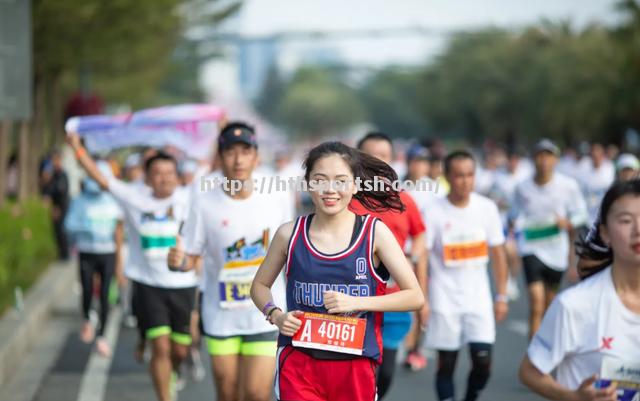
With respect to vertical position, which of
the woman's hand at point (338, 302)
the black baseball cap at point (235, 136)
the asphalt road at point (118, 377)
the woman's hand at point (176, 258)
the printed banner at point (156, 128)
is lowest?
the asphalt road at point (118, 377)

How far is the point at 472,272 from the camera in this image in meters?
8.88

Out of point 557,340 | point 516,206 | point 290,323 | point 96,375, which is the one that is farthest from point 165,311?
point 557,340

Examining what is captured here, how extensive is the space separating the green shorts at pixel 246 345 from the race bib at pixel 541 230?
4964 mm

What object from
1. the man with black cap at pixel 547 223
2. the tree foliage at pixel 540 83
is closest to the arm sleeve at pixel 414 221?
the man with black cap at pixel 547 223

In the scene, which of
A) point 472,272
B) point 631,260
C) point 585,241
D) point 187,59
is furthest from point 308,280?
point 187,59

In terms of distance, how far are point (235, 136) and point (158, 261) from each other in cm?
194

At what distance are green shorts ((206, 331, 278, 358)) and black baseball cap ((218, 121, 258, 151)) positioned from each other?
1.08 m

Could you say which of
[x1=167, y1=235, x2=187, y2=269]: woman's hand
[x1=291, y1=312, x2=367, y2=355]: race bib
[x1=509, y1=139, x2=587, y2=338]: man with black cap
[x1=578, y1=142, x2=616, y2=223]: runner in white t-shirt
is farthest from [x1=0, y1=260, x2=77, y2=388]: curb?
[x1=578, y1=142, x2=616, y2=223]: runner in white t-shirt

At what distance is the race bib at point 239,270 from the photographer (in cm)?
744

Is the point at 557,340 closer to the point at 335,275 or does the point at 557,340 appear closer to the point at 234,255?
the point at 335,275

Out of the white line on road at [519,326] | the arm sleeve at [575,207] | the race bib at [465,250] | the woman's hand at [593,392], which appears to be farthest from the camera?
the white line on road at [519,326]

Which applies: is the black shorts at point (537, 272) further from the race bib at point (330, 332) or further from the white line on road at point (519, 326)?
the race bib at point (330, 332)

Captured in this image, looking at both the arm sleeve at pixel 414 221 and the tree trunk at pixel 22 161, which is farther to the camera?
the tree trunk at pixel 22 161

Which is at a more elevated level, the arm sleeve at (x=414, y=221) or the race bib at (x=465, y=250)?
the arm sleeve at (x=414, y=221)
